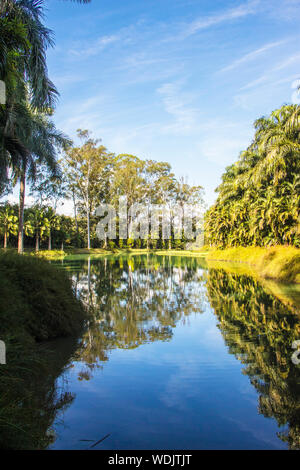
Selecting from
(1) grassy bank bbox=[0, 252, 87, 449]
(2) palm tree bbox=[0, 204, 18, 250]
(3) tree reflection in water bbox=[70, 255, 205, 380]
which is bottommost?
(3) tree reflection in water bbox=[70, 255, 205, 380]

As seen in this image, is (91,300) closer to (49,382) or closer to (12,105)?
(49,382)

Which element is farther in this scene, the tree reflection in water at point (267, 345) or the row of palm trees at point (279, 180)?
the row of palm trees at point (279, 180)

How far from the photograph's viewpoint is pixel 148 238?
6419 centimetres

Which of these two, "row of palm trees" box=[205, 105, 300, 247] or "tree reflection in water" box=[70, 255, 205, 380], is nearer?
"tree reflection in water" box=[70, 255, 205, 380]

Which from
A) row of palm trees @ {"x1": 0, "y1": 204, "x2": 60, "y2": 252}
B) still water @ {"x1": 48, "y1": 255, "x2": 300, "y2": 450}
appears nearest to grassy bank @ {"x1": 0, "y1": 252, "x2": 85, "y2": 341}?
still water @ {"x1": 48, "y1": 255, "x2": 300, "y2": 450}

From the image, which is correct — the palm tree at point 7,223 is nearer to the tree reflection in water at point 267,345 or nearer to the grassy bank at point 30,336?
the tree reflection in water at point 267,345

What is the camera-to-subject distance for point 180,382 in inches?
181

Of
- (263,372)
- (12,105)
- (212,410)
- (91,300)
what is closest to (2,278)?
(212,410)

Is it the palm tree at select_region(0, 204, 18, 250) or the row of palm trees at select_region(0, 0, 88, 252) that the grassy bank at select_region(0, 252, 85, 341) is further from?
the palm tree at select_region(0, 204, 18, 250)

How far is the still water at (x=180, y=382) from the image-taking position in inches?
129

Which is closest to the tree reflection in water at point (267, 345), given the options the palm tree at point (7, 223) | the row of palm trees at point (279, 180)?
the row of palm trees at point (279, 180)

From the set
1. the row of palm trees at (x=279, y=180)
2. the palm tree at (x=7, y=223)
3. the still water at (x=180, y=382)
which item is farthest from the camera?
the palm tree at (x=7, y=223)

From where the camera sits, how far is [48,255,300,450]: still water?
129 inches
